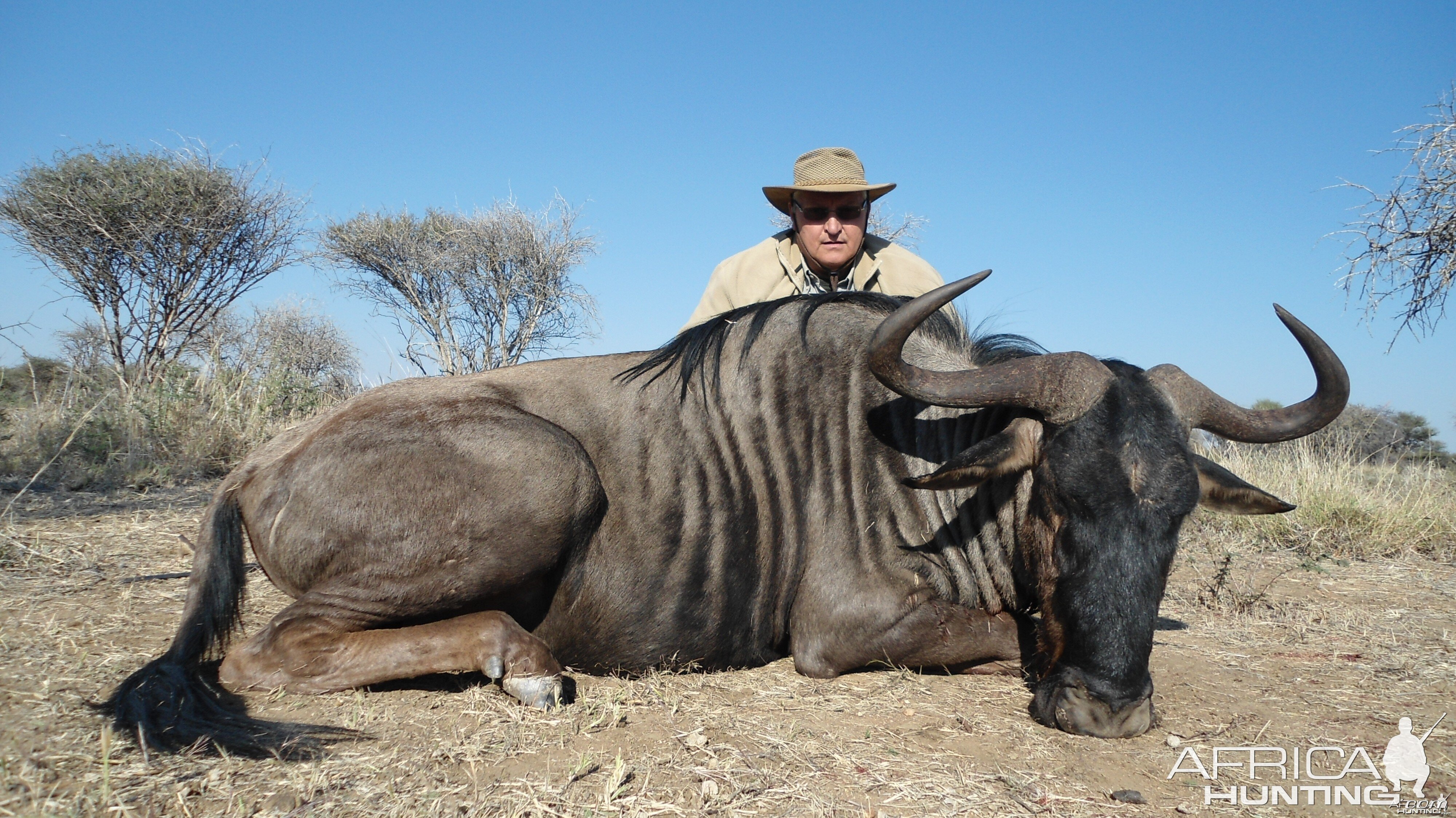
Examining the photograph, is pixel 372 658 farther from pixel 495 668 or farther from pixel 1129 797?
pixel 1129 797

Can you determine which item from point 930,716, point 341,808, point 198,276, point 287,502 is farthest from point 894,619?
point 198,276

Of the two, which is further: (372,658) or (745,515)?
(745,515)

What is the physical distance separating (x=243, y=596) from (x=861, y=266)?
170 inches

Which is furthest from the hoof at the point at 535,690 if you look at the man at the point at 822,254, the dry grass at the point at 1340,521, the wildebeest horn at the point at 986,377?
the dry grass at the point at 1340,521

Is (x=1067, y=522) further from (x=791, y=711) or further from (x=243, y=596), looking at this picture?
(x=243, y=596)

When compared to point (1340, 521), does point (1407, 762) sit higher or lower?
lower

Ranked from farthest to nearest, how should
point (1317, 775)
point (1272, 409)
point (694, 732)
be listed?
1. point (1272, 409)
2. point (694, 732)
3. point (1317, 775)

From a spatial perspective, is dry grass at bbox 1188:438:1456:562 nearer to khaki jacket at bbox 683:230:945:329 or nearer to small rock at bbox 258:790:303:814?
khaki jacket at bbox 683:230:945:329

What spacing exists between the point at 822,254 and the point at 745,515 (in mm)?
2827

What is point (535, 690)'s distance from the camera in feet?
9.25

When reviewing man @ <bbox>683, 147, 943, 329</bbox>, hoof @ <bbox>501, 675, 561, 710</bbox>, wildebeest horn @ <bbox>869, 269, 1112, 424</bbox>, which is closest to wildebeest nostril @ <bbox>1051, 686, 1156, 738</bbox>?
wildebeest horn @ <bbox>869, 269, 1112, 424</bbox>

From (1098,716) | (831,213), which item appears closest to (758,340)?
(1098,716)

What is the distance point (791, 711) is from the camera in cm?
296

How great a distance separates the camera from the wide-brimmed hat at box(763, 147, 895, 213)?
18.0ft
